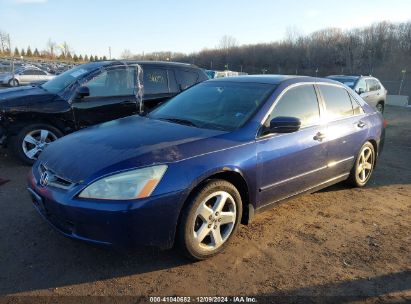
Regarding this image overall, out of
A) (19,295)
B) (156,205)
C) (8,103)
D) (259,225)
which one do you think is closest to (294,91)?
(259,225)

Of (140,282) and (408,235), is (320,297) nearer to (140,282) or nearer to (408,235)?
(140,282)

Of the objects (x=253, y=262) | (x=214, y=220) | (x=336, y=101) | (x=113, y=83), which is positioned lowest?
(x=253, y=262)

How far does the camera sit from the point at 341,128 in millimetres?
4875

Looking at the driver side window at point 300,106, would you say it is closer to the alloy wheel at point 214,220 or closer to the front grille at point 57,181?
the alloy wheel at point 214,220

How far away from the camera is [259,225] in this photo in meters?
4.23

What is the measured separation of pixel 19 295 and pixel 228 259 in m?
1.69

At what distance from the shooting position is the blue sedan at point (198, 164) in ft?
9.75

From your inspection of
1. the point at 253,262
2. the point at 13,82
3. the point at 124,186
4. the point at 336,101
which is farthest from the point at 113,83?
the point at 13,82

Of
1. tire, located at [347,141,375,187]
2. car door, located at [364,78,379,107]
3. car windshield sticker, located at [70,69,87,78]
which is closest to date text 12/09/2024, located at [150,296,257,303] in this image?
tire, located at [347,141,375,187]

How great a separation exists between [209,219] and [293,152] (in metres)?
1.27

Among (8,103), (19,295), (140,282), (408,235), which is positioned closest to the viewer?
(19,295)

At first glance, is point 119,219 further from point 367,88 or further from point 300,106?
point 367,88

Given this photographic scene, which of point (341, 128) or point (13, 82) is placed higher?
point (341, 128)

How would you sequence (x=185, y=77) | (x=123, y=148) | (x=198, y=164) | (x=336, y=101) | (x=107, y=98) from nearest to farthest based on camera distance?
(x=198, y=164) < (x=123, y=148) < (x=336, y=101) < (x=107, y=98) < (x=185, y=77)
